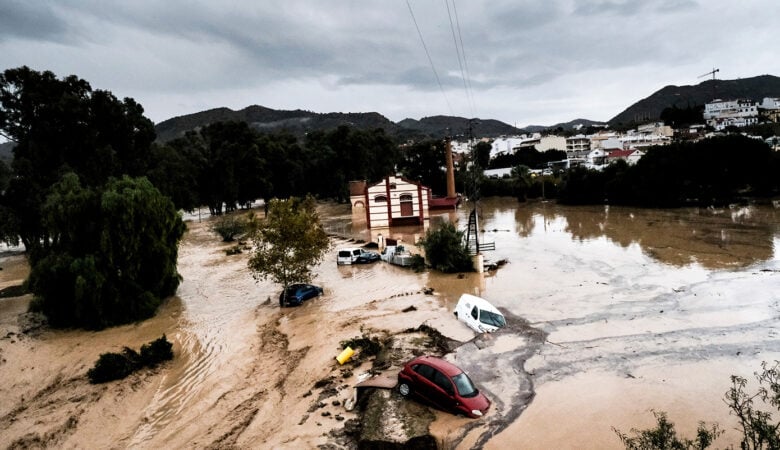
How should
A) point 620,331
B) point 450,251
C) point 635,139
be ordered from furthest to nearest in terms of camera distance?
point 635,139
point 450,251
point 620,331

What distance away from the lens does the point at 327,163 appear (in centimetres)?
8562

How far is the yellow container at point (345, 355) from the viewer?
15.6 meters

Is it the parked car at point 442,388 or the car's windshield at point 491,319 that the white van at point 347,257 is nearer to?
the car's windshield at point 491,319

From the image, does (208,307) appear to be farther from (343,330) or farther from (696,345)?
(696,345)

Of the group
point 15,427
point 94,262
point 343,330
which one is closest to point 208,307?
point 94,262

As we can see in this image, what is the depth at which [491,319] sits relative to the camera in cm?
1812

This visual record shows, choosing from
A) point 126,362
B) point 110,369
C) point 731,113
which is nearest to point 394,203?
point 126,362

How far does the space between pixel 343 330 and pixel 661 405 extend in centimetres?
1163

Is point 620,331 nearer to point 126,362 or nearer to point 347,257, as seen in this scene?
point 126,362

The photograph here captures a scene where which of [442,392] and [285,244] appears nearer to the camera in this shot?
[442,392]

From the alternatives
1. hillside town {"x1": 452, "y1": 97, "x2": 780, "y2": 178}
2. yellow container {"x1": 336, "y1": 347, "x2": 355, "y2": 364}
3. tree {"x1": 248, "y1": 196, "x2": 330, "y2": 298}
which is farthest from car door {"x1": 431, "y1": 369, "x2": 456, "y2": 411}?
hillside town {"x1": 452, "y1": 97, "x2": 780, "y2": 178}

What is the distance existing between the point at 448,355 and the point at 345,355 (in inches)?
136

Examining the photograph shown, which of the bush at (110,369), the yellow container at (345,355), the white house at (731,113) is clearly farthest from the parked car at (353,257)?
the white house at (731,113)

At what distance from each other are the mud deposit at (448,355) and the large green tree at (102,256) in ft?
4.11
